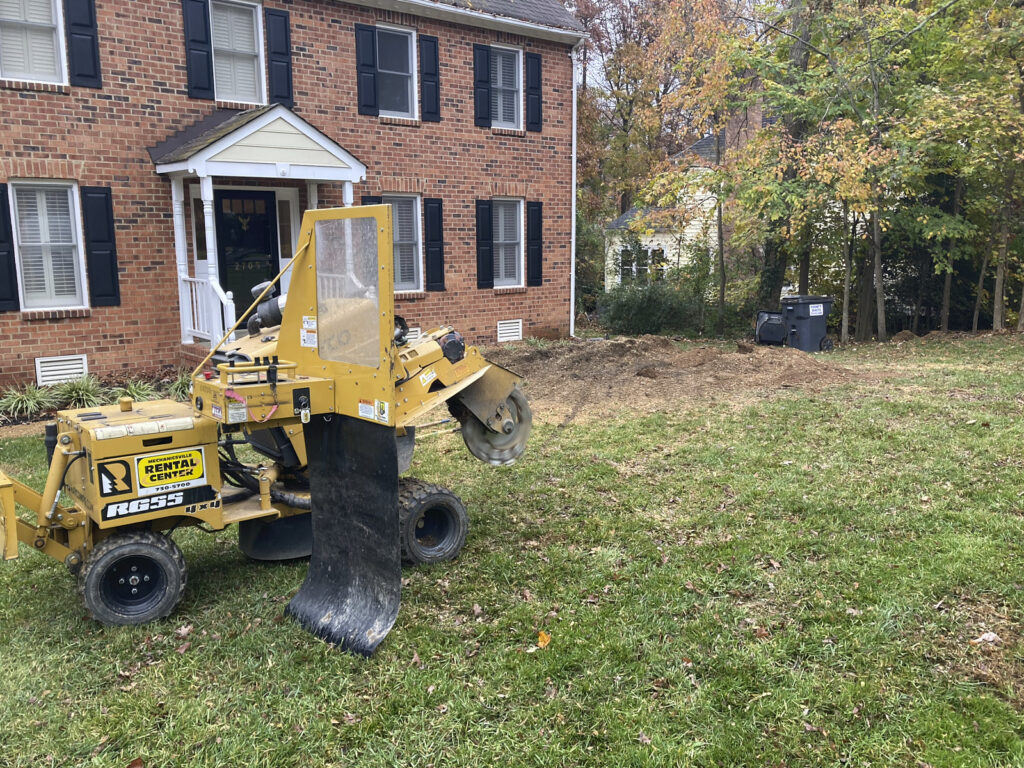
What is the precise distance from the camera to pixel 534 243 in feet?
53.0

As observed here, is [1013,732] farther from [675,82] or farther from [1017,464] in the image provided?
[675,82]

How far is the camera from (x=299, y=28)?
12695 mm

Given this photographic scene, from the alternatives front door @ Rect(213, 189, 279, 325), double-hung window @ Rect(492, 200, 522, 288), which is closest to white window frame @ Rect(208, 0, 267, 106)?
front door @ Rect(213, 189, 279, 325)

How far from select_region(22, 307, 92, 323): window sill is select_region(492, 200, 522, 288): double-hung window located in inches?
291

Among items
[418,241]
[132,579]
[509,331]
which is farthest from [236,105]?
[132,579]

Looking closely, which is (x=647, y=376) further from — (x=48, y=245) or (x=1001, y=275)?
(x=1001, y=275)

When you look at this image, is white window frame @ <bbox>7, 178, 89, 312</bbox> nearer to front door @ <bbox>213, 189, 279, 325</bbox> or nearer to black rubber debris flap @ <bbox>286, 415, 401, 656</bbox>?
front door @ <bbox>213, 189, 279, 325</bbox>

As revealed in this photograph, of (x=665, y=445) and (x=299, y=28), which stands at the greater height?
(x=299, y=28)

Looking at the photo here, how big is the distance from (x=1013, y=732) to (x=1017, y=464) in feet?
12.4

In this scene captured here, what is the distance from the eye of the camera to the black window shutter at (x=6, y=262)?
10.5 m

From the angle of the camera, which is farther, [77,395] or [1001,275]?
[1001,275]

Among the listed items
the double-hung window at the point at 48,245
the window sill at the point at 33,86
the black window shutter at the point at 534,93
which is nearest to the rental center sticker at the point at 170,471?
the double-hung window at the point at 48,245

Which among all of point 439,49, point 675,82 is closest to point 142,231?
point 439,49

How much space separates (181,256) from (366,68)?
14.5 ft
